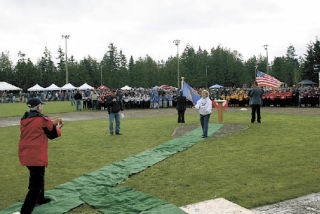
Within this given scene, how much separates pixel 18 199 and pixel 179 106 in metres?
11.9

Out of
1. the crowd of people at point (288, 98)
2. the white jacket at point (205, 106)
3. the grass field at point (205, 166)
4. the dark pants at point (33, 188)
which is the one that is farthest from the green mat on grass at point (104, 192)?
the crowd of people at point (288, 98)

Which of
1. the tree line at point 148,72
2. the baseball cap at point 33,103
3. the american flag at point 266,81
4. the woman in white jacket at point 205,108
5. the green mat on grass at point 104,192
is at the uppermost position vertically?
the tree line at point 148,72

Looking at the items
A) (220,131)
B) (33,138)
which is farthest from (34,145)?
(220,131)

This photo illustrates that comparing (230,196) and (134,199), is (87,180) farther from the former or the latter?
(230,196)

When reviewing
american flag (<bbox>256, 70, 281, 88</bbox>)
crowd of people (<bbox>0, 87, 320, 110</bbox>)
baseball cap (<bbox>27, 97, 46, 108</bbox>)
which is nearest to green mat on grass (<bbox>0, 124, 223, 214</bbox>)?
baseball cap (<bbox>27, 97, 46, 108</bbox>)

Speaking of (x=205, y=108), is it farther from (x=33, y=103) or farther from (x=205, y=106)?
(x=33, y=103)

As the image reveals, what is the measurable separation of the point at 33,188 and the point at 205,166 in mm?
4251

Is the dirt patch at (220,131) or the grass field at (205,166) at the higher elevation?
the dirt patch at (220,131)

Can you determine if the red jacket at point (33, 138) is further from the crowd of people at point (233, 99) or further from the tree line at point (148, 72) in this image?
the tree line at point (148, 72)

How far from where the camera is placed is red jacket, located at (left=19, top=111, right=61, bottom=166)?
4629mm

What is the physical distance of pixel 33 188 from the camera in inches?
182

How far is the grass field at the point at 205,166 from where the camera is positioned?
5516mm

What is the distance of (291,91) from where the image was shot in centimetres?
2714

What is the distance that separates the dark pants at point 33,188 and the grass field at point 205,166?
0.77m
